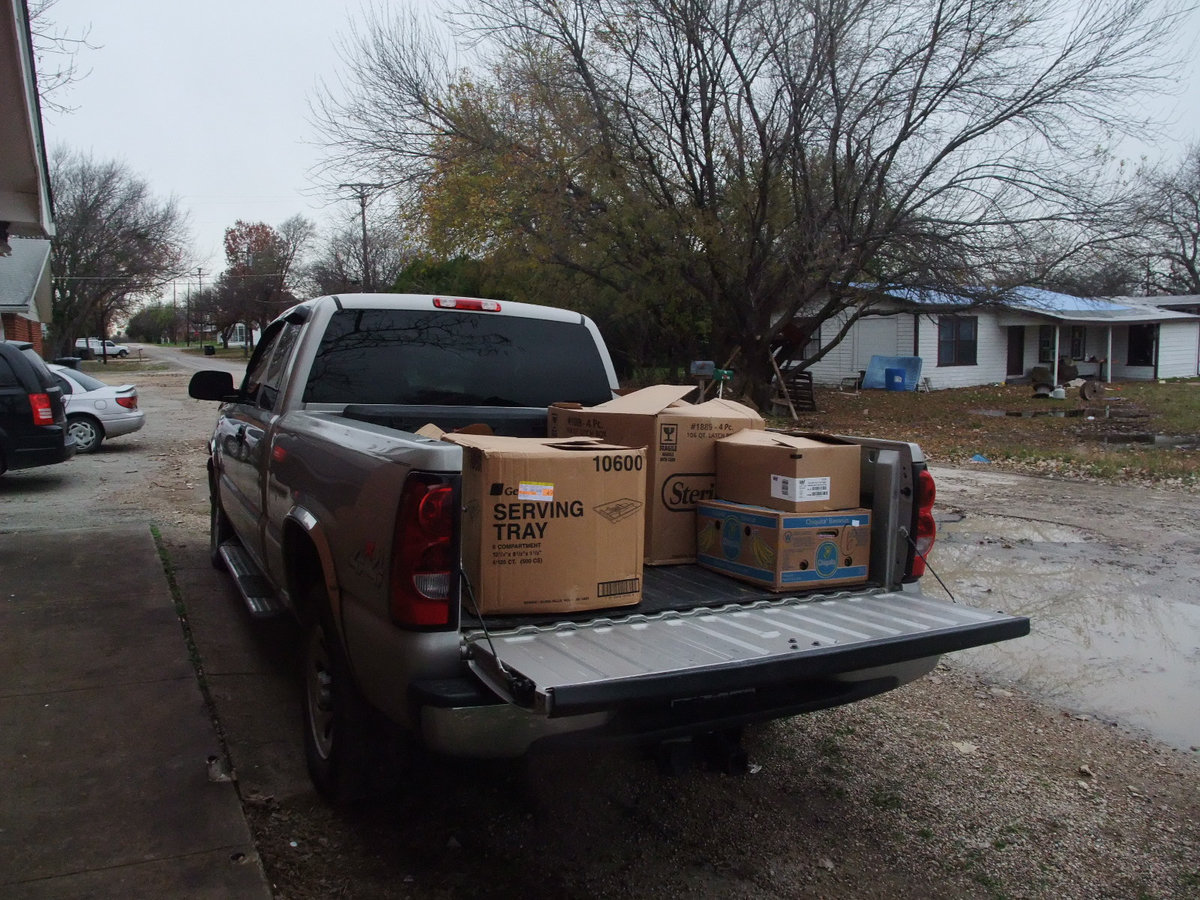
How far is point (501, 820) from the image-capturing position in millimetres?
3658

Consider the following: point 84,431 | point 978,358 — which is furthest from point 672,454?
point 978,358

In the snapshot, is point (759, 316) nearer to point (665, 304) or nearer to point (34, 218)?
point (665, 304)

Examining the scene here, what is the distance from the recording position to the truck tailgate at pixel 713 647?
8.47 ft

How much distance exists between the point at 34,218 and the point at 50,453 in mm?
2903

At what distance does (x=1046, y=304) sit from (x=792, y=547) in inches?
872

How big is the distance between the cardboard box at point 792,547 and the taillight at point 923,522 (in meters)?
0.19

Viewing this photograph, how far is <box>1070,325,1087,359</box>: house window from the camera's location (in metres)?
35.2

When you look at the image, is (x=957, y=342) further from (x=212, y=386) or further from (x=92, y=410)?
(x=212, y=386)

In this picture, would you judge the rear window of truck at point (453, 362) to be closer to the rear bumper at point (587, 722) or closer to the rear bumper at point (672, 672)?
the rear bumper at point (672, 672)

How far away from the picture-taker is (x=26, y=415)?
34.8 feet

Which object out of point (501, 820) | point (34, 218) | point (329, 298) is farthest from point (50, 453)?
point (501, 820)

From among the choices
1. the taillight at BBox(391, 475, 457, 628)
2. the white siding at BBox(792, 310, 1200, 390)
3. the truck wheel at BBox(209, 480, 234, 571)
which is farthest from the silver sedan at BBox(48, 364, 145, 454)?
the white siding at BBox(792, 310, 1200, 390)

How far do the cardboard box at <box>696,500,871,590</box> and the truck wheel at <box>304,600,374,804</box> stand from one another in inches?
60.0

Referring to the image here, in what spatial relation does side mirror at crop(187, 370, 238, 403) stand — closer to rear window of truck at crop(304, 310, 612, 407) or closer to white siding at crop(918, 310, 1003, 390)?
rear window of truck at crop(304, 310, 612, 407)
